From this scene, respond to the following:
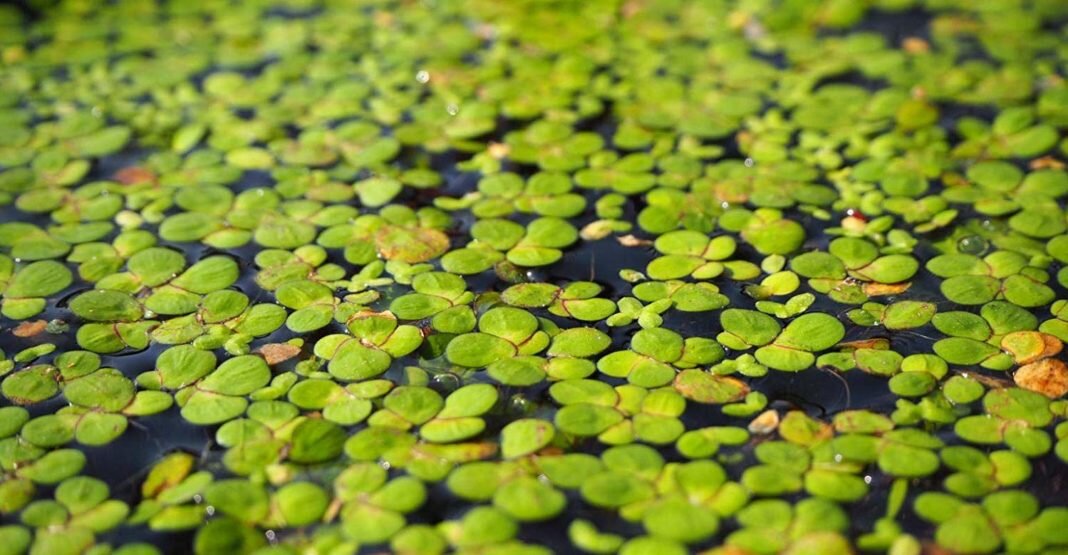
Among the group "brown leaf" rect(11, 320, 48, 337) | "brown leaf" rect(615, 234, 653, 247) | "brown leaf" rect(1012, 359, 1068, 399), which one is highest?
"brown leaf" rect(11, 320, 48, 337)

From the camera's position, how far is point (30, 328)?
89.6 inches

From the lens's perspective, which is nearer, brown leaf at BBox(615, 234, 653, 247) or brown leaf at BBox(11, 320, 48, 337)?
brown leaf at BBox(11, 320, 48, 337)

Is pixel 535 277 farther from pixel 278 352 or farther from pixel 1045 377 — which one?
pixel 1045 377

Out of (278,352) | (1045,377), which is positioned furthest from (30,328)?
(1045,377)

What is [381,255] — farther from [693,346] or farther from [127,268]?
[693,346]

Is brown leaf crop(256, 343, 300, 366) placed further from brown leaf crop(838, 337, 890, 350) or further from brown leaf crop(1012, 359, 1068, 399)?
brown leaf crop(1012, 359, 1068, 399)

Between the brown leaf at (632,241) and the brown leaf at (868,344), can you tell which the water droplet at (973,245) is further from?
the brown leaf at (632,241)

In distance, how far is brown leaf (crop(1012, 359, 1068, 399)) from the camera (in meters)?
2.06

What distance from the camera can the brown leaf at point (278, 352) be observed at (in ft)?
7.08

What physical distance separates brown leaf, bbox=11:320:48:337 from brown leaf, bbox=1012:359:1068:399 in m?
1.90

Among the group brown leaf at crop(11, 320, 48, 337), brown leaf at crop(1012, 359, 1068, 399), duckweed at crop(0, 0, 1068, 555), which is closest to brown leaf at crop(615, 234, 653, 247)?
duckweed at crop(0, 0, 1068, 555)

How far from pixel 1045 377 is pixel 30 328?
6.48 feet

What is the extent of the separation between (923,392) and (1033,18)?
1932 mm

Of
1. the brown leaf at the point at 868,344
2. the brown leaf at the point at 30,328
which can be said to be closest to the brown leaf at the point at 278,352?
the brown leaf at the point at 30,328
